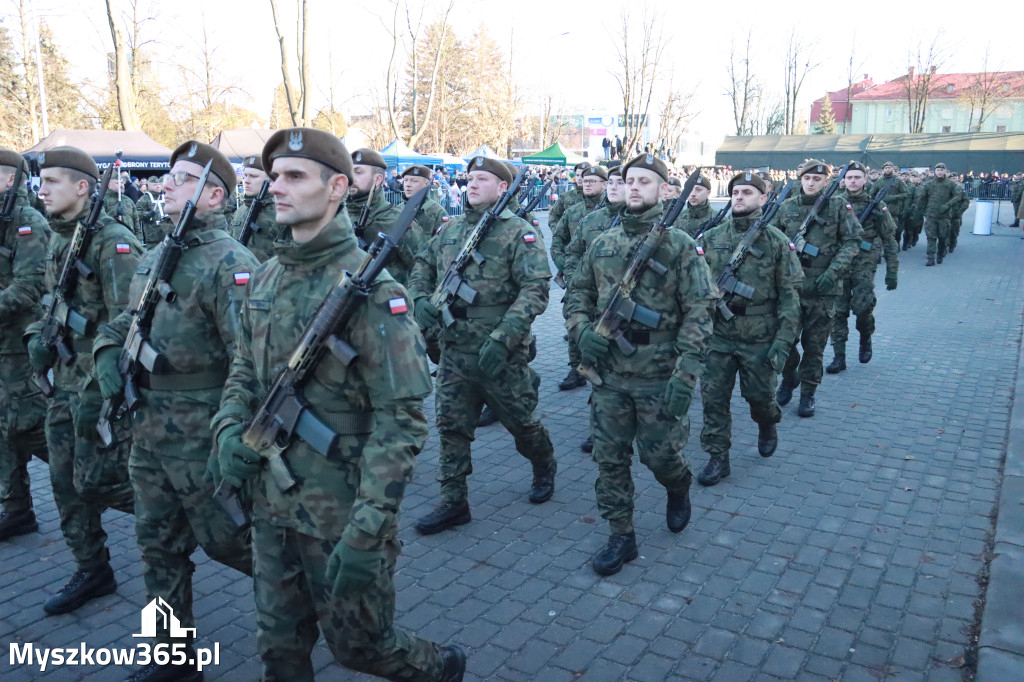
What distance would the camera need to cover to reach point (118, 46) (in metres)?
23.0

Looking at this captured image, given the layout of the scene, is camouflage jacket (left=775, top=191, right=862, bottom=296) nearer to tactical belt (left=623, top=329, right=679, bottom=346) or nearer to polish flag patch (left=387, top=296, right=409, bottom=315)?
tactical belt (left=623, top=329, right=679, bottom=346)

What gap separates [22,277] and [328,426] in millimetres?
3097

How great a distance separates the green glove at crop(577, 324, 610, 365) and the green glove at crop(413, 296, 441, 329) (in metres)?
1.04

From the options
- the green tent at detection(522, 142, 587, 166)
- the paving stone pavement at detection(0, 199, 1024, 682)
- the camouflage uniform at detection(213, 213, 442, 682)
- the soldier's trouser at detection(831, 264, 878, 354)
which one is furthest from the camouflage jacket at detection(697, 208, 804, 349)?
the green tent at detection(522, 142, 587, 166)

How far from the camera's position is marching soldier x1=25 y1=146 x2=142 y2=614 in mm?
4180

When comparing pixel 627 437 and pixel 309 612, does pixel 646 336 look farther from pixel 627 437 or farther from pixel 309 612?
pixel 309 612

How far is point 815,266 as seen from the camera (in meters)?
8.33

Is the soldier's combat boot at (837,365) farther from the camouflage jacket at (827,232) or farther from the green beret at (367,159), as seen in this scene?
the green beret at (367,159)

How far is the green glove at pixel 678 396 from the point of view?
4512 mm

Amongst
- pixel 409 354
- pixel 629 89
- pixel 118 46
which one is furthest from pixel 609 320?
pixel 629 89

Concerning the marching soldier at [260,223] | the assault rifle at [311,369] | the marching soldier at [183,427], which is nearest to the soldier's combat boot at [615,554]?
the marching soldier at [183,427]

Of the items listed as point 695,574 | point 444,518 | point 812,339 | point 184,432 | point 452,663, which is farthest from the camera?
point 812,339

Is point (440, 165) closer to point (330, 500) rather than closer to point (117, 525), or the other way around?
point (117, 525)

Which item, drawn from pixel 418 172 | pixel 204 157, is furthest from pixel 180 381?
pixel 418 172
